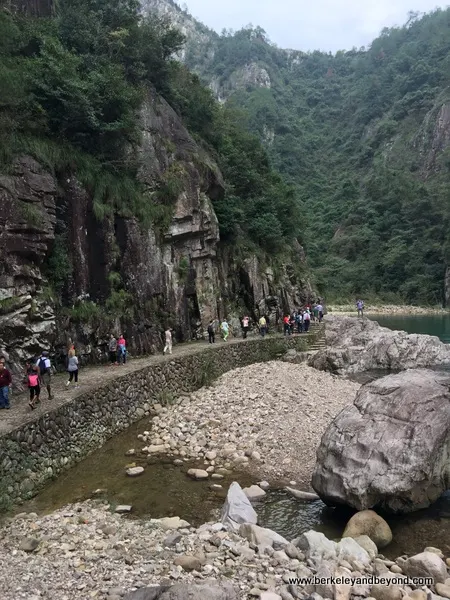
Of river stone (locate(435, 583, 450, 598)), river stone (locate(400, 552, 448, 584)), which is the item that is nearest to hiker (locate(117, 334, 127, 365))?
river stone (locate(400, 552, 448, 584))

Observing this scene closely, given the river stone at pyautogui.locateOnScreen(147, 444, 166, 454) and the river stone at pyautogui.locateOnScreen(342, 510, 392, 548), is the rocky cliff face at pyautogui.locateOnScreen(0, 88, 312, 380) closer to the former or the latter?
the river stone at pyautogui.locateOnScreen(147, 444, 166, 454)

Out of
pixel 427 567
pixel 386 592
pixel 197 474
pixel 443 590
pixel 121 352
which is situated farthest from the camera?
pixel 121 352

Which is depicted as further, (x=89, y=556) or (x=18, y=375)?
(x=18, y=375)

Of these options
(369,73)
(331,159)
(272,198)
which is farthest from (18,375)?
(369,73)

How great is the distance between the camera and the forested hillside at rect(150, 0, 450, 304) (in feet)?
262

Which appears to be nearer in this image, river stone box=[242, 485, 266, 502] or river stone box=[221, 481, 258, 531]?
river stone box=[221, 481, 258, 531]

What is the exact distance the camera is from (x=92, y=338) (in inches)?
770

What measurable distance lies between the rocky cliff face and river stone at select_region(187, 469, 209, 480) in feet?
24.1

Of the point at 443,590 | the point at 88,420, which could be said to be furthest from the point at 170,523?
the point at 88,420

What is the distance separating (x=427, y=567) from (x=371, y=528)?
4.93 feet

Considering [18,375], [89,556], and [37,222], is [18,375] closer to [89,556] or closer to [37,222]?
[37,222]

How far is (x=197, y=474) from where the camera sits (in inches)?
478

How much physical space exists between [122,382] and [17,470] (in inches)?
233

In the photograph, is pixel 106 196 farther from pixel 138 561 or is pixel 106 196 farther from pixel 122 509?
pixel 138 561
